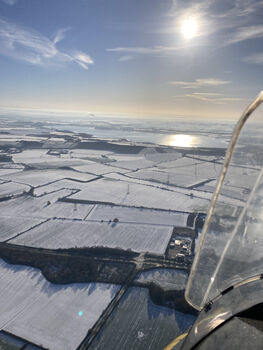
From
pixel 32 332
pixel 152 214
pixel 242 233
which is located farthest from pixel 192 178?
pixel 242 233

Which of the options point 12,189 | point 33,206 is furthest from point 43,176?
point 33,206

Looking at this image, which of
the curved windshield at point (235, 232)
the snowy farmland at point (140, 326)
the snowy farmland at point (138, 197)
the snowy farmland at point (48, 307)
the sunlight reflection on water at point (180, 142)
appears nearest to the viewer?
the curved windshield at point (235, 232)

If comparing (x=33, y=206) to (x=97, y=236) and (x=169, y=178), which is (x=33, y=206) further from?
(x=169, y=178)

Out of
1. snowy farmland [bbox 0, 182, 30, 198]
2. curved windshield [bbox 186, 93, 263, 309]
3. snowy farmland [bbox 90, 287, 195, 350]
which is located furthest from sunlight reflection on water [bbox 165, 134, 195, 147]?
curved windshield [bbox 186, 93, 263, 309]

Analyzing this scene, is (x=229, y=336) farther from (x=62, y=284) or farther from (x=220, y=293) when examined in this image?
(x=62, y=284)

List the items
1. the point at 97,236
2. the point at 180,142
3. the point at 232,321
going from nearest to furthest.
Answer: the point at 232,321 < the point at 97,236 < the point at 180,142

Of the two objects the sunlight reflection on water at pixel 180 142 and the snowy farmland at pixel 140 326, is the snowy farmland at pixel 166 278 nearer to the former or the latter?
the snowy farmland at pixel 140 326

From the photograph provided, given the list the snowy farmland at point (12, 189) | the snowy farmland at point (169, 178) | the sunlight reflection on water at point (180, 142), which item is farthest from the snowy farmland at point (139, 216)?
the sunlight reflection on water at point (180, 142)
